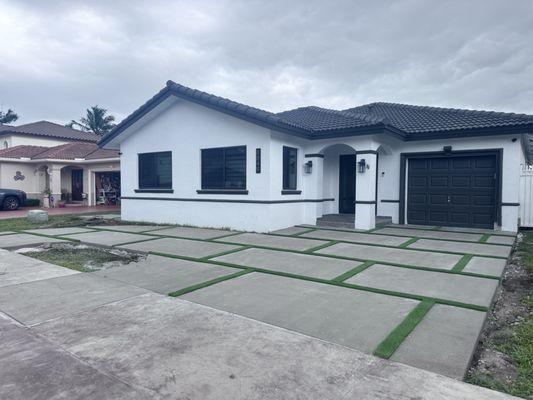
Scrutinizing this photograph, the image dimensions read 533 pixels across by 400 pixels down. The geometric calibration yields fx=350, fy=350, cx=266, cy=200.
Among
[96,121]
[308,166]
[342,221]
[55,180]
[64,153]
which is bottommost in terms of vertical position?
[342,221]

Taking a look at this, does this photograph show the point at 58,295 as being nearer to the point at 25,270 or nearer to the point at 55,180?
the point at 25,270

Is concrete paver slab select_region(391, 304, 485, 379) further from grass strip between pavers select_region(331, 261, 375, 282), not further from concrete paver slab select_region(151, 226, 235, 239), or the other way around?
concrete paver slab select_region(151, 226, 235, 239)

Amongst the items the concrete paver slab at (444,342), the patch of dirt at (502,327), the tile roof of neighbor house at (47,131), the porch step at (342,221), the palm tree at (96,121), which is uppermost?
the palm tree at (96,121)

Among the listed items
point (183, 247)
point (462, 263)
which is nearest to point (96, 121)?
point (183, 247)

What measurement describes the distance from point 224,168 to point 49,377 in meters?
9.18

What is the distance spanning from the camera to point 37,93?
2672cm

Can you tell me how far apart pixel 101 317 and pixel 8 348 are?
0.90m

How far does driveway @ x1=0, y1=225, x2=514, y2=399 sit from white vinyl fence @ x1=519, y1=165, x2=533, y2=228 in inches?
256

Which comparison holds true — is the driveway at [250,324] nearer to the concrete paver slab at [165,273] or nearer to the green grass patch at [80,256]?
the concrete paver slab at [165,273]

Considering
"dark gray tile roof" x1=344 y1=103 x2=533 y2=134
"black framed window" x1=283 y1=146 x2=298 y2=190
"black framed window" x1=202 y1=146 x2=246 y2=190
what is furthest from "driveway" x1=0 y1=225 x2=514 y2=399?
"dark gray tile roof" x1=344 y1=103 x2=533 y2=134

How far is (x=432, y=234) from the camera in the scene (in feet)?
33.7

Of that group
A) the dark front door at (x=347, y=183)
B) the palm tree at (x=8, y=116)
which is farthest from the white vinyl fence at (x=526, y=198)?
the palm tree at (x=8, y=116)

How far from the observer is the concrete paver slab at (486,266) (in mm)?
5996

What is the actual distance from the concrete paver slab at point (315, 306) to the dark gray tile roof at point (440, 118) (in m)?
7.13
